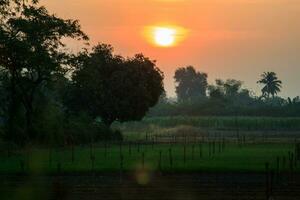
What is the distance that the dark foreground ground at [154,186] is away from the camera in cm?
2714

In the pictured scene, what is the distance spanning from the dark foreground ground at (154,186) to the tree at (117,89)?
146ft

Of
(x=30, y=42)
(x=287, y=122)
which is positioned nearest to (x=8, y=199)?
(x=30, y=42)

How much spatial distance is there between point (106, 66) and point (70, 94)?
6.44 meters

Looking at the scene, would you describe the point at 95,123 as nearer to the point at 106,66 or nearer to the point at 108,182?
the point at 106,66

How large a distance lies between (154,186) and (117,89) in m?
53.1

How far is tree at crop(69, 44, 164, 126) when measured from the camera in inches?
3248

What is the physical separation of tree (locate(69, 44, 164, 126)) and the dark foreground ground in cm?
4464

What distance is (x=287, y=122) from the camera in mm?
116312

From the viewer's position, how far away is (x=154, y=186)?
3106cm

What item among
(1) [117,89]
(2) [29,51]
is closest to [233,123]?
(1) [117,89]

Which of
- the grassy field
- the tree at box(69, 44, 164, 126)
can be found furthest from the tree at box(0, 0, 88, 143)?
the grassy field

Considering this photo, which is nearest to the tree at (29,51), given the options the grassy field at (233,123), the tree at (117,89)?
the tree at (117,89)

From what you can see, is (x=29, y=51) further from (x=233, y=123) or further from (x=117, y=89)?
(x=233, y=123)

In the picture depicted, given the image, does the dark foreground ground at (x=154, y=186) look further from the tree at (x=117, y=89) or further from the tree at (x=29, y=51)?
the tree at (x=117, y=89)
